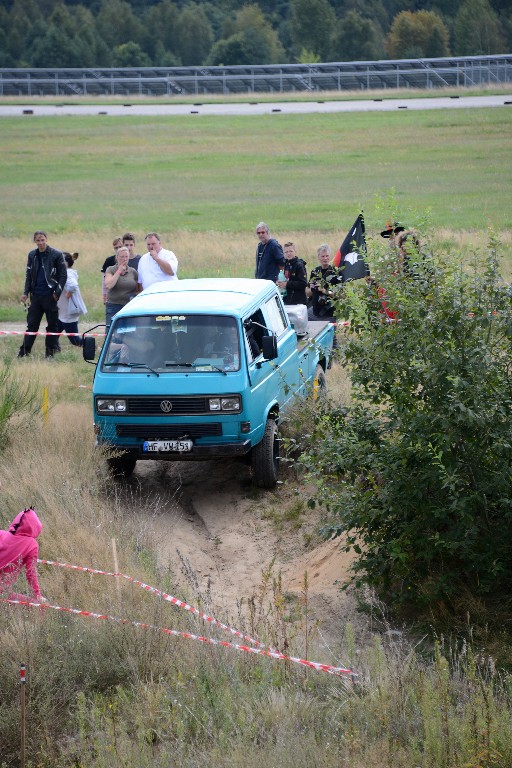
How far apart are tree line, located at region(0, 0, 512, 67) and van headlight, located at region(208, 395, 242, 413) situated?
314 ft

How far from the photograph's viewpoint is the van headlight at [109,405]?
420 inches

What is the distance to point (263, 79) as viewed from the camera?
8338cm

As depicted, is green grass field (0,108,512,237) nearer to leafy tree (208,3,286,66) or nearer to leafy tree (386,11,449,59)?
leafy tree (208,3,286,66)

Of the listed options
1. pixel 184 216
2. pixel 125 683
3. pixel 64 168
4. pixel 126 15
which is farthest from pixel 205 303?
pixel 126 15

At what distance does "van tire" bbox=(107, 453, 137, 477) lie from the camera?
1102cm

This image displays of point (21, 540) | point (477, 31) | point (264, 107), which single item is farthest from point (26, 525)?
point (477, 31)

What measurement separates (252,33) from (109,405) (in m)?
98.7

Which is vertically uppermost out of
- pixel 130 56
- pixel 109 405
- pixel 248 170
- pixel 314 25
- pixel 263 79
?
pixel 314 25

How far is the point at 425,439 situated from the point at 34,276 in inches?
422

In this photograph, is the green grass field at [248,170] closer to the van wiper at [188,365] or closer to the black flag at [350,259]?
the black flag at [350,259]

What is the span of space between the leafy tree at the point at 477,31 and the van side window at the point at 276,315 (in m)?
96.8

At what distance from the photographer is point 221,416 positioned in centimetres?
1048

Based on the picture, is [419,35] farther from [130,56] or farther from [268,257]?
[268,257]

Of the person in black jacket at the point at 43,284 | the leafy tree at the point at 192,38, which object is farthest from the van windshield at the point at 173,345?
the leafy tree at the point at 192,38
